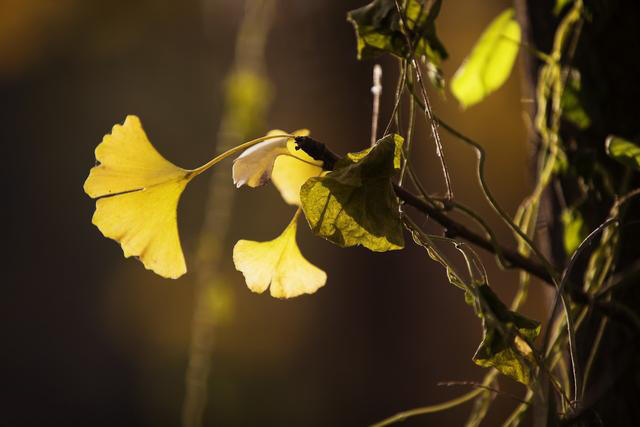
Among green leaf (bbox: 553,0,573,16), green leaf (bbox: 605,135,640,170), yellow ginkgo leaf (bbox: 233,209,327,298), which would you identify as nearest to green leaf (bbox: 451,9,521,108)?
green leaf (bbox: 553,0,573,16)

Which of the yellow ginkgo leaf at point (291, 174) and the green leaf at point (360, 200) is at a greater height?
the yellow ginkgo leaf at point (291, 174)

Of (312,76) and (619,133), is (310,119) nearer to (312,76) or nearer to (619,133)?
(312,76)

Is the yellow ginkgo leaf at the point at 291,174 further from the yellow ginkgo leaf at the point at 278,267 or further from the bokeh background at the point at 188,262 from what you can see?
the bokeh background at the point at 188,262

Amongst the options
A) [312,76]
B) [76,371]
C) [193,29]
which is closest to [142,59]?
[193,29]

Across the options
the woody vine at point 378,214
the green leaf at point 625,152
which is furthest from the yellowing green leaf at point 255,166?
the green leaf at point 625,152

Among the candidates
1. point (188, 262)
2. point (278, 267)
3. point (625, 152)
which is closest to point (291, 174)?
point (278, 267)

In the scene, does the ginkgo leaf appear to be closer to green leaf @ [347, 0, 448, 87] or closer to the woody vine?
the woody vine
